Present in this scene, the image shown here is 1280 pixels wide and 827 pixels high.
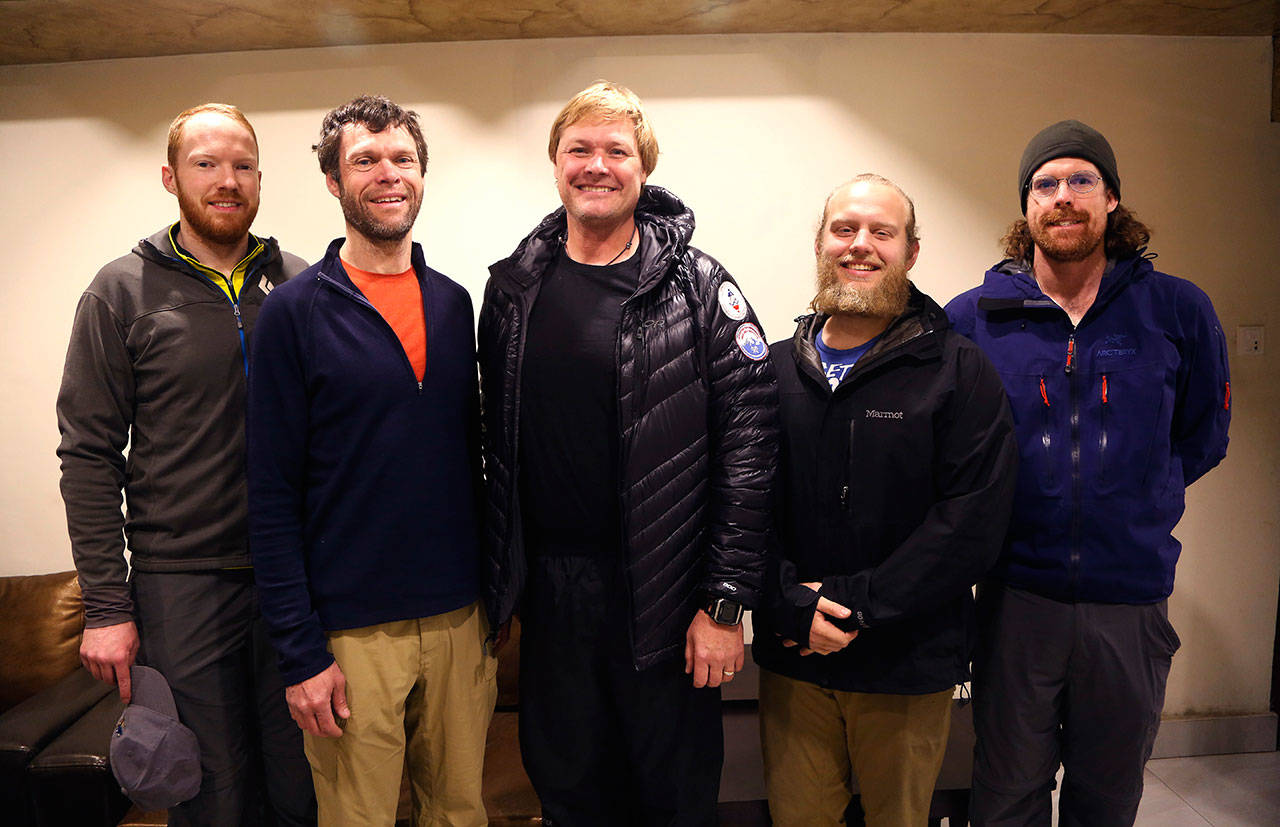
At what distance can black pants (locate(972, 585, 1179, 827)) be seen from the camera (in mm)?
1688

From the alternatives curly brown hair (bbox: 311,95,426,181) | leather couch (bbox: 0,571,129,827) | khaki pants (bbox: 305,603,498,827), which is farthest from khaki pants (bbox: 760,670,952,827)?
leather couch (bbox: 0,571,129,827)

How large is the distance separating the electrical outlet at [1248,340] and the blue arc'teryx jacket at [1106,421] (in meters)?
1.54

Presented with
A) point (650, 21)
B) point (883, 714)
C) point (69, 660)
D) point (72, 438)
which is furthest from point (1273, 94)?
point (69, 660)

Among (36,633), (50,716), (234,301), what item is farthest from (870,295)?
(36,633)

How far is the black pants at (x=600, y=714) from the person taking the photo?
154cm

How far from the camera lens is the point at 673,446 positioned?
1.50 meters

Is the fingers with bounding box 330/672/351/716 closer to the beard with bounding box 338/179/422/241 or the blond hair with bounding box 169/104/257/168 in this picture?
the beard with bounding box 338/179/422/241

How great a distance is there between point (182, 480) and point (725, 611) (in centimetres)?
130

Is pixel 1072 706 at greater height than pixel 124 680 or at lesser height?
lesser

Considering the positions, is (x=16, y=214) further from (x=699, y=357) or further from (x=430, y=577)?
(x=699, y=357)

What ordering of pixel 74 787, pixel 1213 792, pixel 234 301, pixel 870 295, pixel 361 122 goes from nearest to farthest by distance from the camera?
pixel 361 122 < pixel 870 295 < pixel 234 301 < pixel 74 787 < pixel 1213 792

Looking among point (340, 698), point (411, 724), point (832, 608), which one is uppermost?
point (832, 608)

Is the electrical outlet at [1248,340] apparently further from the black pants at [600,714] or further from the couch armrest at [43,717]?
the couch armrest at [43,717]

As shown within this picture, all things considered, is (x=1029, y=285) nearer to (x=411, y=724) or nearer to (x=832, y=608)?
(x=832, y=608)
